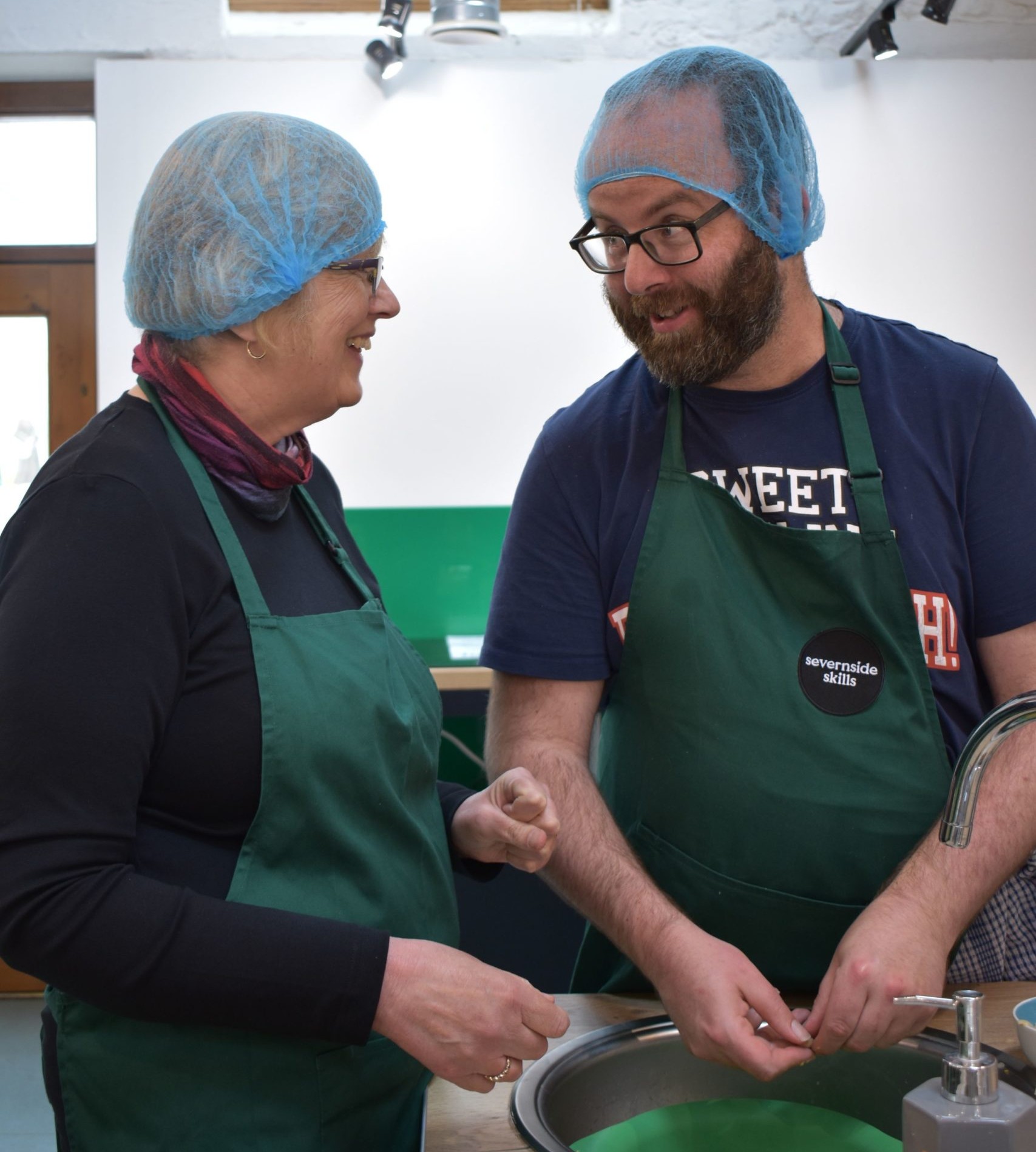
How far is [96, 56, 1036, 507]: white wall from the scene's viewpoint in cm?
340

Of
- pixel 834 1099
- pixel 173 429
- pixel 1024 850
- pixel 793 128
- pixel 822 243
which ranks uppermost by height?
pixel 822 243

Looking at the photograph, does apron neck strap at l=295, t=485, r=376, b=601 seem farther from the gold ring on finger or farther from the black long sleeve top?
the gold ring on finger

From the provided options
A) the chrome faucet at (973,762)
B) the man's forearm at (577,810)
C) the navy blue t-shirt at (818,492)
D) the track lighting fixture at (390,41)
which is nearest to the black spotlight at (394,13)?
the track lighting fixture at (390,41)

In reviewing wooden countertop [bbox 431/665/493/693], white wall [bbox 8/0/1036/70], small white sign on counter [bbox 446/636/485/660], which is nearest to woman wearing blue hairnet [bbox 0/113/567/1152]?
wooden countertop [bbox 431/665/493/693]

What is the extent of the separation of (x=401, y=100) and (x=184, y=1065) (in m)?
3.01

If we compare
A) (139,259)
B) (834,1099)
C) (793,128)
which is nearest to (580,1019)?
(834,1099)

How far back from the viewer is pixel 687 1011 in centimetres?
107

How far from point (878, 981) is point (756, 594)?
403 mm

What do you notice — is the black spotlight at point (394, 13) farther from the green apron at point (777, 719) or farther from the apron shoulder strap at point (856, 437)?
the green apron at point (777, 719)

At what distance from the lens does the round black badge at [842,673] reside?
121 centimetres

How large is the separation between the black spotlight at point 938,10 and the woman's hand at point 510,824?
9.26 ft

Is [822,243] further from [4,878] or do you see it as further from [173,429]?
[4,878]

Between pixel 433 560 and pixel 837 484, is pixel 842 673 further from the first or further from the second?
pixel 433 560

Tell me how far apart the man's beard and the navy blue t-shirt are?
0.19 feet
